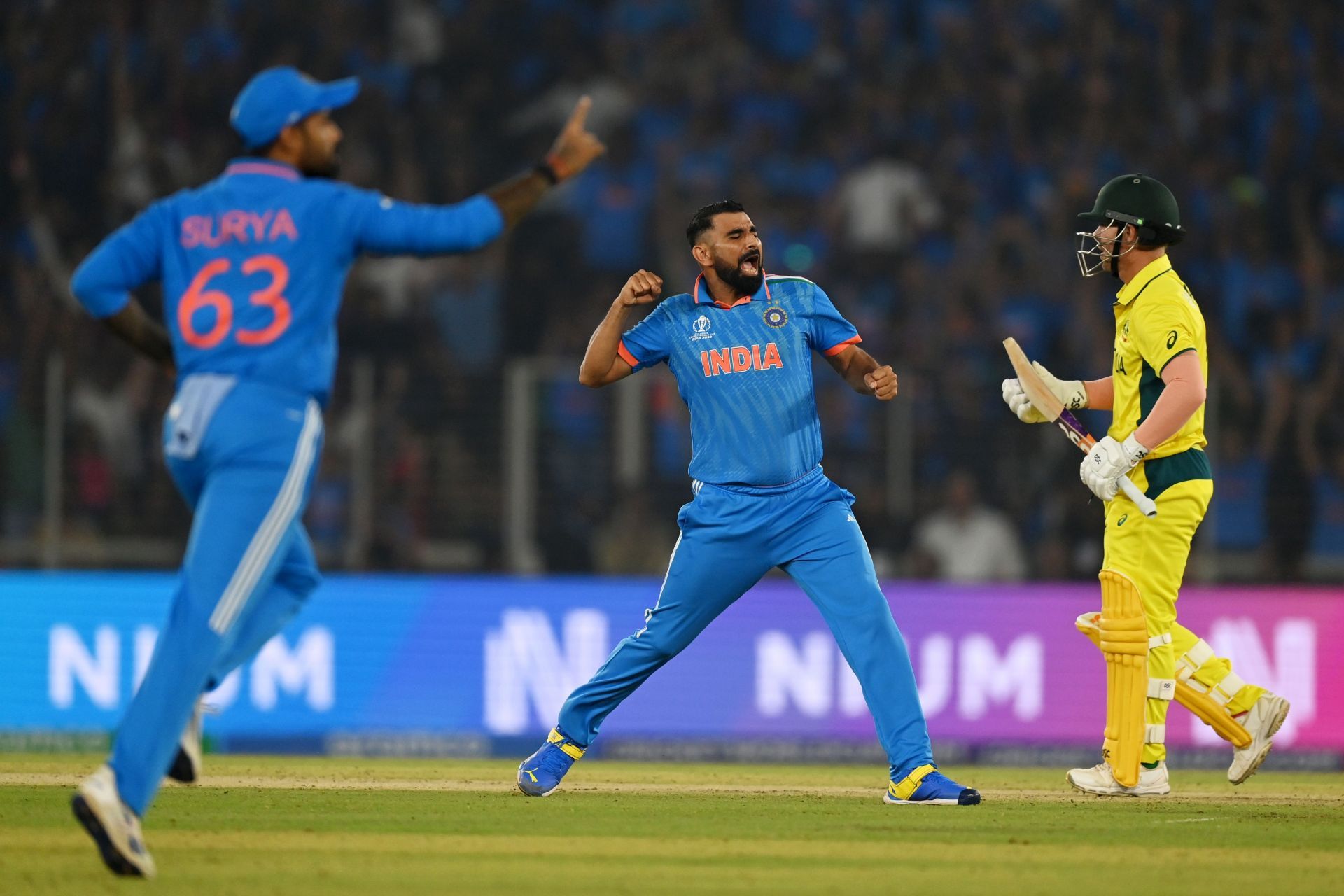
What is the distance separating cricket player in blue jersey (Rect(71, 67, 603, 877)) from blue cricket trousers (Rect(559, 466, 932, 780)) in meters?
1.76

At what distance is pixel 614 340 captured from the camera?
23.5 feet

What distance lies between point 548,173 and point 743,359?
1717 mm

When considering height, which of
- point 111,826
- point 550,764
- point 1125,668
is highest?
point 1125,668

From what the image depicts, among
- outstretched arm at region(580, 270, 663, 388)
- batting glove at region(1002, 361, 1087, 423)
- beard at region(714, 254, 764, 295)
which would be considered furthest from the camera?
batting glove at region(1002, 361, 1087, 423)

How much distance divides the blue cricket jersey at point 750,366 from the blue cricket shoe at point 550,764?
1156mm

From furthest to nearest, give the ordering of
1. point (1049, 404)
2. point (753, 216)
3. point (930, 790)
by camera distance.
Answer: point (753, 216) → point (1049, 404) → point (930, 790)

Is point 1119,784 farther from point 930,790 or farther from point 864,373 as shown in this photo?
point 864,373

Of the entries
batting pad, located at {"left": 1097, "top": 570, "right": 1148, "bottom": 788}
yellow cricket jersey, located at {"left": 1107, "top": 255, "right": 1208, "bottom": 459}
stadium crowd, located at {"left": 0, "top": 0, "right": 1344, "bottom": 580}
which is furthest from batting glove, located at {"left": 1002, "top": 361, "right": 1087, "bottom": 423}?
stadium crowd, located at {"left": 0, "top": 0, "right": 1344, "bottom": 580}

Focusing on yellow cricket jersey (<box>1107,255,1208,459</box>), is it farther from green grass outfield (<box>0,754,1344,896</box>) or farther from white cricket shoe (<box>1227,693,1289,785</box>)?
green grass outfield (<box>0,754,1344,896</box>)

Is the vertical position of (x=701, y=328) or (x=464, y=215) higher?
(x=464, y=215)

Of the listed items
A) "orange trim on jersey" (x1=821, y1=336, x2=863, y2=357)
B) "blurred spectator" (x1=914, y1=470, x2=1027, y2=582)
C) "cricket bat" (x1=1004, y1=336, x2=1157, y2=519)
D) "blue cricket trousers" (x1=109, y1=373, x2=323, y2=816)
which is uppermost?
"orange trim on jersey" (x1=821, y1=336, x2=863, y2=357)

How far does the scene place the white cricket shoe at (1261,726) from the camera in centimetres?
770

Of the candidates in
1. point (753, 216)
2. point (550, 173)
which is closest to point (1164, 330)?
point (550, 173)

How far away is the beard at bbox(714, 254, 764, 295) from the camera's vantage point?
7211mm
